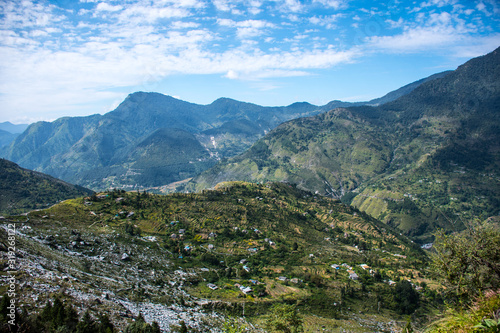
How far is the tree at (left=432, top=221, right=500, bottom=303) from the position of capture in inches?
738

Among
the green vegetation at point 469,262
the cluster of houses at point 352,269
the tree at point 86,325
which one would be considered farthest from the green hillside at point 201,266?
the green vegetation at point 469,262

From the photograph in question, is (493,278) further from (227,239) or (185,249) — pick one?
(227,239)

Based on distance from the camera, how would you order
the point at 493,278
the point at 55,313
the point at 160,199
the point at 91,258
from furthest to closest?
the point at 160,199 → the point at 91,258 → the point at 55,313 → the point at 493,278

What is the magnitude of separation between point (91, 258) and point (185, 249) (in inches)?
1271

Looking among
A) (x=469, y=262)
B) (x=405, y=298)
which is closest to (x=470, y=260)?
(x=469, y=262)

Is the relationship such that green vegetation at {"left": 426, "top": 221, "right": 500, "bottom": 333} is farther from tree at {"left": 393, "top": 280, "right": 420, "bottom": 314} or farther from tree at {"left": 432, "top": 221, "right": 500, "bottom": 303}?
tree at {"left": 393, "top": 280, "right": 420, "bottom": 314}

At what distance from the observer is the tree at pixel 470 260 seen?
18.7m

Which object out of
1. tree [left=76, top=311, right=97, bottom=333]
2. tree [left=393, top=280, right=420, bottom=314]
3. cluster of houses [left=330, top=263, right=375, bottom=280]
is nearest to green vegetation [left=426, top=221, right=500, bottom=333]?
tree [left=76, top=311, right=97, bottom=333]

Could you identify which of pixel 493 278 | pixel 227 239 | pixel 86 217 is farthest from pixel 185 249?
pixel 493 278

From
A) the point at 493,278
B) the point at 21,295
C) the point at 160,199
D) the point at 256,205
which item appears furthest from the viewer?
the point at 256,205

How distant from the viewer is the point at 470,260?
66.1 ft

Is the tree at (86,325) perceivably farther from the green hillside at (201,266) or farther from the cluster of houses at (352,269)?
the cluster of houses at (352,269)

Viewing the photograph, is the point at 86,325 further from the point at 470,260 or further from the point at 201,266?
the point at 201,266

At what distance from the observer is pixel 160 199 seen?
137375 millimetres
